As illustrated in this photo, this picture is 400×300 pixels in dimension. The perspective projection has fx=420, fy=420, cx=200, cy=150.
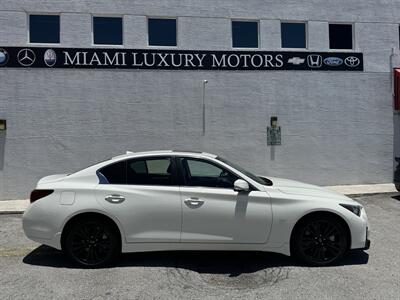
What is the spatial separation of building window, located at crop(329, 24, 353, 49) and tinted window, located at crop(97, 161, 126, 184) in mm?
9105

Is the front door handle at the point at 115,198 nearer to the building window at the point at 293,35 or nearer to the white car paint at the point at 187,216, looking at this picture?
the white car paint at the point at 187,216

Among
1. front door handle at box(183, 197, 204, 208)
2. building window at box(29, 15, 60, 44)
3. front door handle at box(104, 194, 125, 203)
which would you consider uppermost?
building window at box(29, 15, 60, 44)

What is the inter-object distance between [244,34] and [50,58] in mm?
5425

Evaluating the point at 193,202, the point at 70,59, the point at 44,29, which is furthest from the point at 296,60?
the point at 193,202

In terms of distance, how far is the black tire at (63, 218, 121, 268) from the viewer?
17.9 ft

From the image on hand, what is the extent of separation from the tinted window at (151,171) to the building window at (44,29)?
7.02 metres

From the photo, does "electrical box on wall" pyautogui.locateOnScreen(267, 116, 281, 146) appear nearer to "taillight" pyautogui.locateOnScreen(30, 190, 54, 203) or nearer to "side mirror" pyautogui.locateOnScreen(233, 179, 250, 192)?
"side mirror" pyautogui.locateOnScreen(233, 179, 250, 192)

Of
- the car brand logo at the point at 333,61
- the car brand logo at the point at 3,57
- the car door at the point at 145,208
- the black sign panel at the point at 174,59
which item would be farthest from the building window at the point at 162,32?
the car door at the point at 145,208

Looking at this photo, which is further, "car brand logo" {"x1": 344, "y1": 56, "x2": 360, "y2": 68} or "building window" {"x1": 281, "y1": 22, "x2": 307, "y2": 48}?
"car brand logo" {"x1": 344, "y1": 56, "x2": 360, "y2": 68}

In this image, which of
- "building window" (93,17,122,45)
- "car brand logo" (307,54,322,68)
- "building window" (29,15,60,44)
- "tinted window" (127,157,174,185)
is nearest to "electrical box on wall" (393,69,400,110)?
"car brand logo" (307,54,322,68)

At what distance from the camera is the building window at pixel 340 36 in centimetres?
1261

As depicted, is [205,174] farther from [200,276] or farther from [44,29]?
[44,29]

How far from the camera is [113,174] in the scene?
568 cm

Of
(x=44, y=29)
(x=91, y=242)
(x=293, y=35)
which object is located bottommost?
(x=91, y=242)
